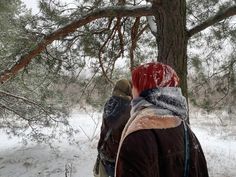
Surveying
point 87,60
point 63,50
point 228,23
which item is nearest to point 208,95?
point 228,23

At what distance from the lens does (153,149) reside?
1408 mm

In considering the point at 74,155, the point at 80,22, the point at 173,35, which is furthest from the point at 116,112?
the point at 74,155

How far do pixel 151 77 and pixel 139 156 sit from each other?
34cm

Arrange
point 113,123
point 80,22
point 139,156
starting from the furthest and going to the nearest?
point 80,22, point 113,123, point 139,156

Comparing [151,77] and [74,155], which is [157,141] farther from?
[74,155]

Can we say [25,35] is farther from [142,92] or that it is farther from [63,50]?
[142,92]

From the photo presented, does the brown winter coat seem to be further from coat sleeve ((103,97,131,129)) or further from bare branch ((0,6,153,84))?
bare branch ((0,6,153,84))

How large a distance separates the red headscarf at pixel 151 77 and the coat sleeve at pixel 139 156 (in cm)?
22

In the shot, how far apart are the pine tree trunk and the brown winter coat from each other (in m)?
2.03

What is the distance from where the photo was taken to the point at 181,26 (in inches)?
142

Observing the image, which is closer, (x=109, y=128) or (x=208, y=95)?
(x=109, y=128)

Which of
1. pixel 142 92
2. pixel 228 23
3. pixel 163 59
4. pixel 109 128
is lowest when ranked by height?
pixel 109 128

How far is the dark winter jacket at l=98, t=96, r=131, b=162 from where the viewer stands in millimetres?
3268

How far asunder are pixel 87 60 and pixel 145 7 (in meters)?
2.20
